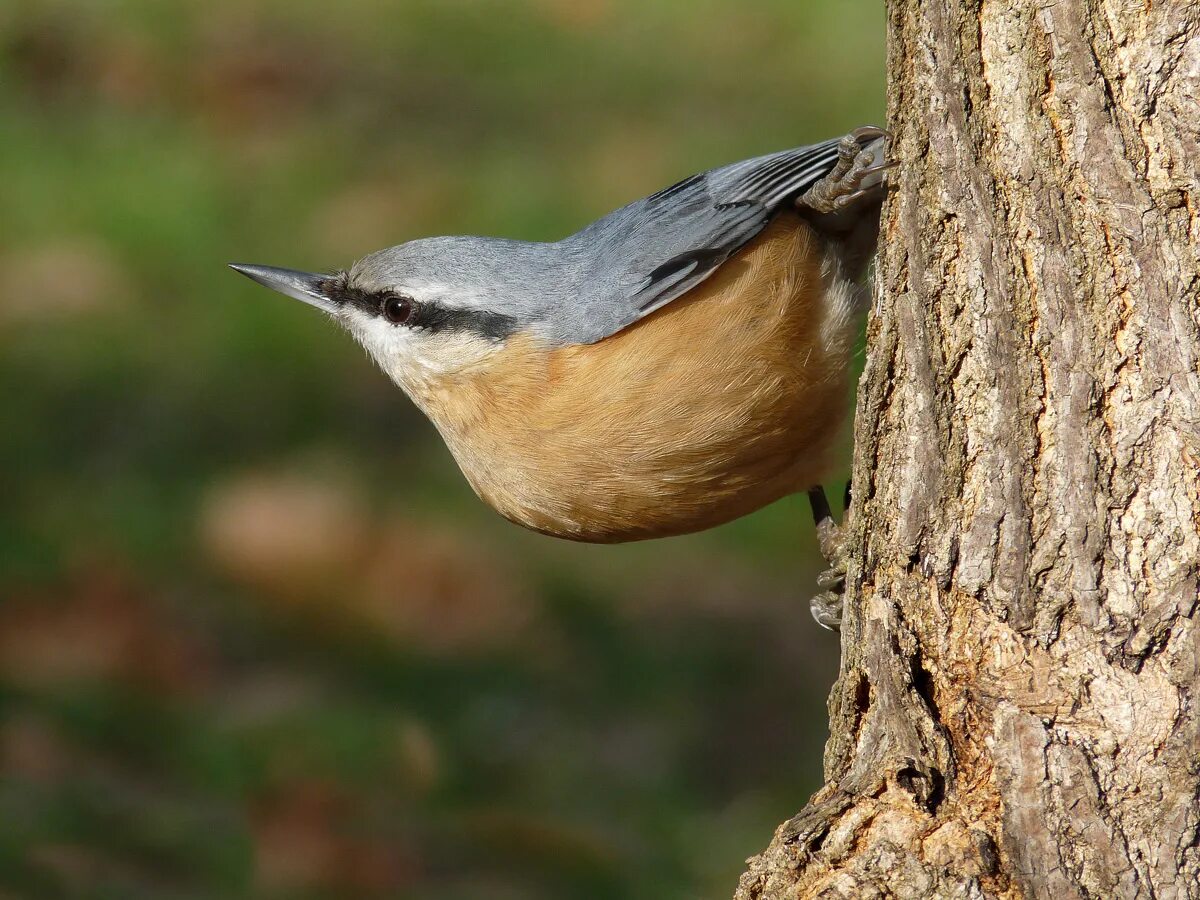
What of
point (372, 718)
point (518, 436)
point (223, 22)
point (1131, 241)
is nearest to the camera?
point (1131, 241)

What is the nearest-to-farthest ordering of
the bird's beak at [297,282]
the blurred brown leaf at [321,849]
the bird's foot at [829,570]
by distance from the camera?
1. the bird's foot at [829,570]
2. the bird's beak at [297,282]
3. the blurred brown leaf at [321,849]

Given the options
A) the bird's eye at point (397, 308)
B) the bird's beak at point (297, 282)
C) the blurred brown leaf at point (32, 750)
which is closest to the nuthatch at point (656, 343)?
the bird's eye at point (397, 308)

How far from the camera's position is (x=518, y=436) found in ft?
11.1

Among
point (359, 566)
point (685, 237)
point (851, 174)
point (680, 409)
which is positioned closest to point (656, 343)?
point (680, 409)

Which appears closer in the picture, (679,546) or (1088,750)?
(1088,750)

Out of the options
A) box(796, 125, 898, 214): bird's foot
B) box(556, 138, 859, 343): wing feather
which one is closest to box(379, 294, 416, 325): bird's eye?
box(556, 138, 859, 343): wing feather

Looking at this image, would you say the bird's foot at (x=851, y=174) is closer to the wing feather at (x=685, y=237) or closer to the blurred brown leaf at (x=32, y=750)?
the wing feather at (x=685, y=237)

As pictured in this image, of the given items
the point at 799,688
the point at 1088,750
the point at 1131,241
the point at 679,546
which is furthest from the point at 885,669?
the point at 679,546

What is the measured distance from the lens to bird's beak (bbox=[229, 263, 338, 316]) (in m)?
3.78

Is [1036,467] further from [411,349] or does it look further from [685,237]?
[411,349]

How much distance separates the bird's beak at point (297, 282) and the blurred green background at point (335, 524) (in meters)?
1.57

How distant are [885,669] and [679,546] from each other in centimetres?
272

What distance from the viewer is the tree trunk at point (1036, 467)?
222 cm

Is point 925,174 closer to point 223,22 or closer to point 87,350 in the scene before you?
point 87,350
